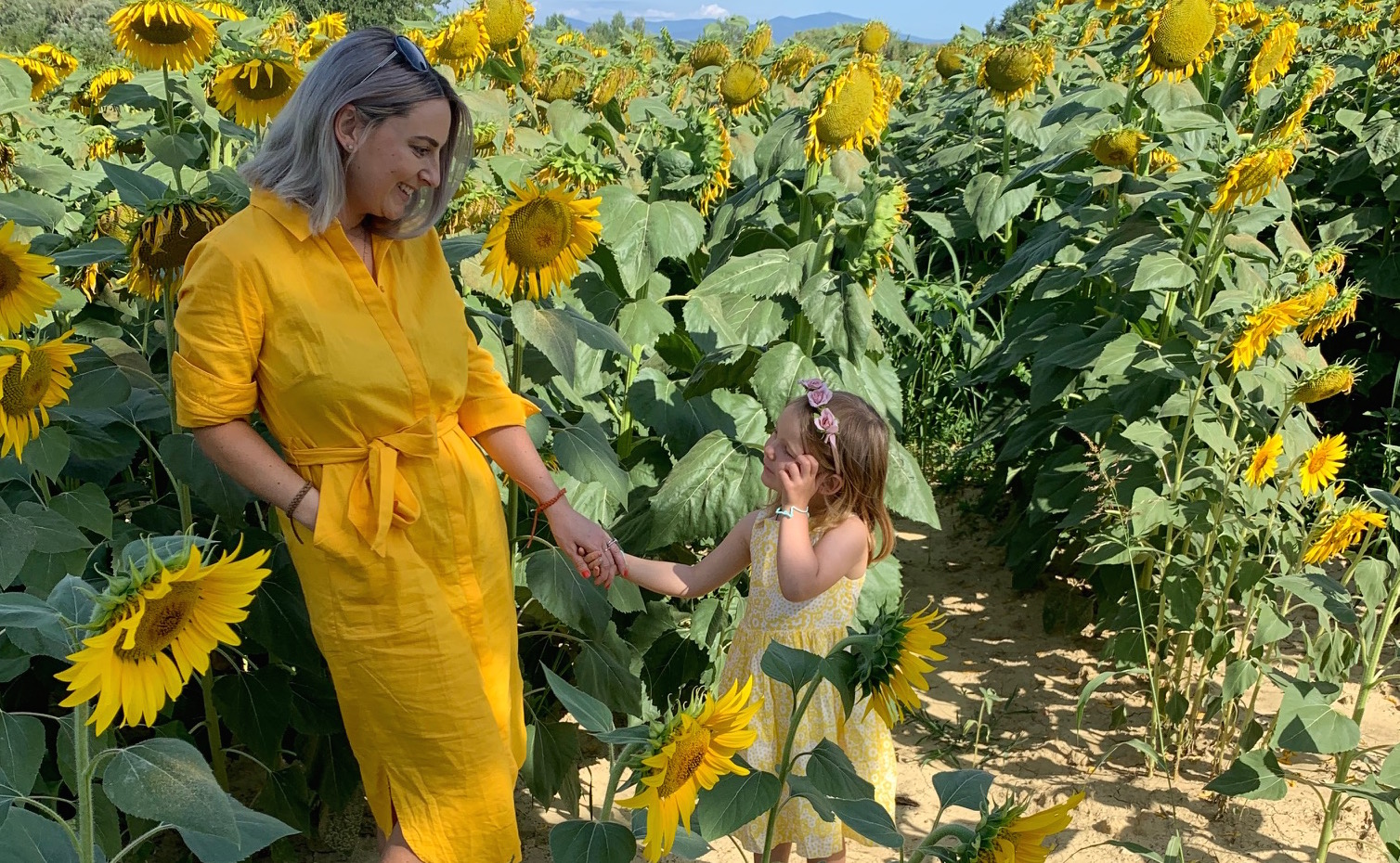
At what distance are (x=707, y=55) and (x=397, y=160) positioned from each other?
333cm

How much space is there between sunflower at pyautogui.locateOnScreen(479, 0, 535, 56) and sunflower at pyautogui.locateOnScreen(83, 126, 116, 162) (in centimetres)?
103

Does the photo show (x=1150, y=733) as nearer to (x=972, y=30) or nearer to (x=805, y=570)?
(x=805, y=570)

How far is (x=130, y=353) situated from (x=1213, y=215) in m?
2.37

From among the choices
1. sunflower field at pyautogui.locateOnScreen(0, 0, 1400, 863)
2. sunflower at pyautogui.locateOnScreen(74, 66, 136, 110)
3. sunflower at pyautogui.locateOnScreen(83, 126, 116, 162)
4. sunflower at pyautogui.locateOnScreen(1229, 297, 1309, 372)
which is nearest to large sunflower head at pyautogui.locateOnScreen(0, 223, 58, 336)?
sunflower field at pyautogui.locateOnScreen(0, 0, 1400, 863)

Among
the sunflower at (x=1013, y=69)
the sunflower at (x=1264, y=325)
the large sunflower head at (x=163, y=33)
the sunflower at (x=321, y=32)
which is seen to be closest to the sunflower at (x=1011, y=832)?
the sunflower at (x=1264, y=325)

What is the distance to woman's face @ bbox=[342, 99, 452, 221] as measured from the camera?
1.64m

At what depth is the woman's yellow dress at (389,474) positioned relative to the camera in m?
1.65

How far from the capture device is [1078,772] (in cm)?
298

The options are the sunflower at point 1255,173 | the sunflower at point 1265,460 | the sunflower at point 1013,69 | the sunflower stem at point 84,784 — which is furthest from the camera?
the sunflower at point 1013,69

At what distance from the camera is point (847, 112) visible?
109 inches

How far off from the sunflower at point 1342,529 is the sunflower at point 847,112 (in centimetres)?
131

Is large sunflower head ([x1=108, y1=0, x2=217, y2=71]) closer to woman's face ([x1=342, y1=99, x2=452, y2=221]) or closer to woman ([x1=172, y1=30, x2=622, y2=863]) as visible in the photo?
woman ([x1=172, y1=30, x2=622, y2=863])

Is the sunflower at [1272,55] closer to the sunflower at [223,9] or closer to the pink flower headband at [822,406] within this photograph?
the pink flower headband at [822,406]

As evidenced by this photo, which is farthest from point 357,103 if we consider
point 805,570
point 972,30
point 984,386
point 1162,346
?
point 972,30
